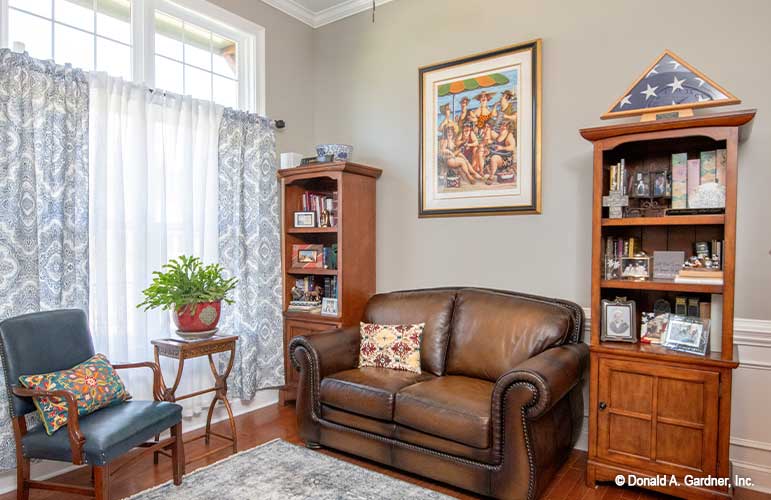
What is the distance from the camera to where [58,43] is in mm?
2906

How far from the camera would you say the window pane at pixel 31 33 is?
8.92 ft

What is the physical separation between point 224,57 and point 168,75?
1.83 feet

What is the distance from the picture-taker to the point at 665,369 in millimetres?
2465

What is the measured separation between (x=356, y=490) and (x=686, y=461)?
1.68 meters

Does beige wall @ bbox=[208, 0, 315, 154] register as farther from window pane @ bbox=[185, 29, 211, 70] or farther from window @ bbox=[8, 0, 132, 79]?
window @ bbox=[8, 0, 132, 79]

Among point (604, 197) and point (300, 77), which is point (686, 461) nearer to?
point (604, 197)

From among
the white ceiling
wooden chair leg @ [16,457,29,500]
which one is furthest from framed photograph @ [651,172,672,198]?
wooden chair leg @ [16,457,29,500]

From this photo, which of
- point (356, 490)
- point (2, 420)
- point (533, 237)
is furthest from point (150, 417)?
point (533, 237)

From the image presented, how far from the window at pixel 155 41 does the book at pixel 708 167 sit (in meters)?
3.18

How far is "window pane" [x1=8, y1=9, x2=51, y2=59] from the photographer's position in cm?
272

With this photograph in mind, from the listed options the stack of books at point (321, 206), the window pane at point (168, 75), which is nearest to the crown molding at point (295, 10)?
the window pane at point (168, 75)

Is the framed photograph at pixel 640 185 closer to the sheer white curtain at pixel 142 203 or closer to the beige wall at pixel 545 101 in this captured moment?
the beige wall at pixel 545 101

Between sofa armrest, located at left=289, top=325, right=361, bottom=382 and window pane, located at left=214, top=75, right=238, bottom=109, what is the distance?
201cm

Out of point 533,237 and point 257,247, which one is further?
point 257,247
